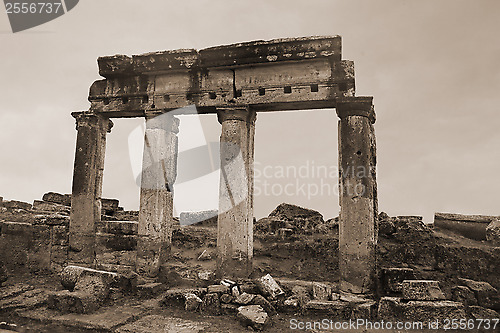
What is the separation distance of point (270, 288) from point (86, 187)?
5.09 meters

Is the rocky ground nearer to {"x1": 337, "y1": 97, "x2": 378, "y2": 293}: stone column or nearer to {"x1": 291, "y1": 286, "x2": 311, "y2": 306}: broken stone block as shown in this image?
{"x1": 291, "y1": 286, "x2": 311, "y2": 306}: broken stone block

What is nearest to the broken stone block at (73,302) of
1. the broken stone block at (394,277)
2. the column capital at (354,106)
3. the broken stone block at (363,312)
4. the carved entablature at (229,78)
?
the carved entablature at (229,78)

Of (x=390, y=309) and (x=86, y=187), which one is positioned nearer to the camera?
(x=390, y=309)

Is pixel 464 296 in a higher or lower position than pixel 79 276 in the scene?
lower

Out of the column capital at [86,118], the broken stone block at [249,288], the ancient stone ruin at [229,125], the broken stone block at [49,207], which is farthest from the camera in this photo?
the broken stone block at [49,207]

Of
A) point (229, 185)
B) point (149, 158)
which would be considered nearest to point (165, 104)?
point (149, 158)

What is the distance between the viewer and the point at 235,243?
733 centimetres

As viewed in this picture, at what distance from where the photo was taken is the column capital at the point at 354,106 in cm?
Result: 703

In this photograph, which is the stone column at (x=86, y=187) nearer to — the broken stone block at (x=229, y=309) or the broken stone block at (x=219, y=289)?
the broken stone block at (x=219, y=289)

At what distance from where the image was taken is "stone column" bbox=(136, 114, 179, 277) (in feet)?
25.8

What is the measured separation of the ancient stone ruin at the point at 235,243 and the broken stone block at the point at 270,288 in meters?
0.02

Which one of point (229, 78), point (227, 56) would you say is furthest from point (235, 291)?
point (227, 56)

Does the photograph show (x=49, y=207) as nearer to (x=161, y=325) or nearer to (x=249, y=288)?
(x=161, y=325)

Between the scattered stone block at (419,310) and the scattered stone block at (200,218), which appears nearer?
the scattered stone block at (419,310)
